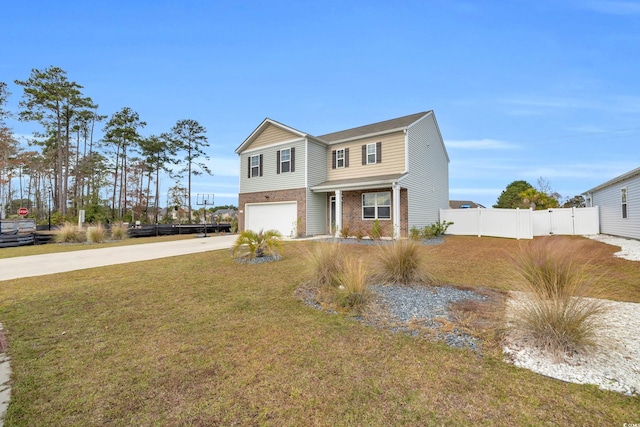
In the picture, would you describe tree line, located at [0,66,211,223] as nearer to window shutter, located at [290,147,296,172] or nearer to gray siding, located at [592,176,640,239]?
window shutter, located at [290,147,296,172]

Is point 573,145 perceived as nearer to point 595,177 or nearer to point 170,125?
point 595,177

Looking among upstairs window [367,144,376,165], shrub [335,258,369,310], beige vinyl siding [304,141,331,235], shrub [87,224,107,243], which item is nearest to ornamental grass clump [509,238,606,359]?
shrub [335,258,369,310]

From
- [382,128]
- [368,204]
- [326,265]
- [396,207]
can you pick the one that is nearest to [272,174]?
[368,204]

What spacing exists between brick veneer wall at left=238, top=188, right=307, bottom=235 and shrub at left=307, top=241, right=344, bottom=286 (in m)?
9.80

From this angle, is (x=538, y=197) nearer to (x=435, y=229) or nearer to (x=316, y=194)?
(x=435, y=229)

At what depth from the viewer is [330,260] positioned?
5422mm

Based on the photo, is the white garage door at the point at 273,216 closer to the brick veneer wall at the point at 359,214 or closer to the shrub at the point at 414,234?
the brick veneer wall at the point at 359,214

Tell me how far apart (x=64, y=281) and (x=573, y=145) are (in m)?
30.2

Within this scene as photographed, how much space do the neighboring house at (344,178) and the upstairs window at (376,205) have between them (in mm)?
54

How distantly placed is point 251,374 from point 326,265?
9.94ft

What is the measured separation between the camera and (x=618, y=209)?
1419 cm

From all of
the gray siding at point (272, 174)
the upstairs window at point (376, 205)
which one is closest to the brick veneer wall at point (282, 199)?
the gray siding at point (272, 174)

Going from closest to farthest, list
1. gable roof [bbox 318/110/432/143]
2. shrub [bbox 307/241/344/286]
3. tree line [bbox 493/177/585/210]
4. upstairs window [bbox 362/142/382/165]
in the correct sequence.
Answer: shrub [bbox 307/241/344/286], gable roof [bbox 318/110/432/143], upstairs window [bbox 362/142/382/165], tree line [bbox 493/177/585/210]

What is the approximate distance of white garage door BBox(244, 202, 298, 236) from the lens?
16.7 meters
